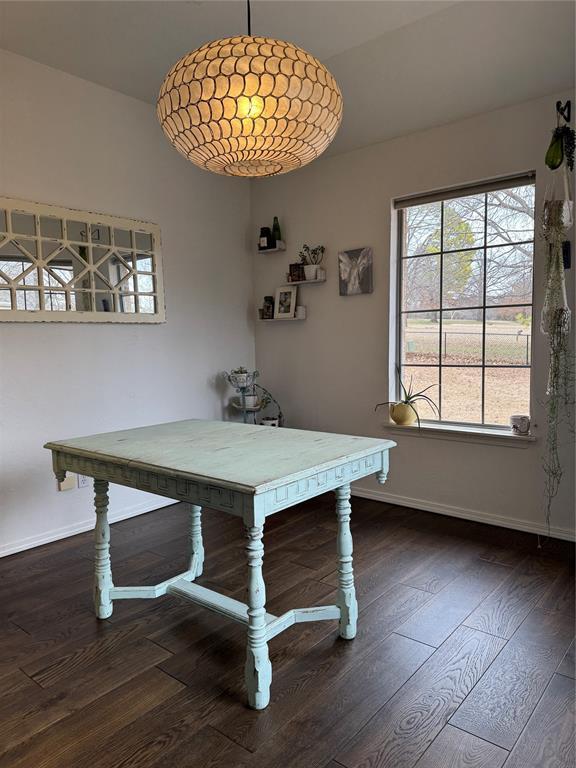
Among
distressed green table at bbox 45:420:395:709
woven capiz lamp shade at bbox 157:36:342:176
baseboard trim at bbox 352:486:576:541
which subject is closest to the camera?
woven capiz lamp shade at bbox 157:36:342:176

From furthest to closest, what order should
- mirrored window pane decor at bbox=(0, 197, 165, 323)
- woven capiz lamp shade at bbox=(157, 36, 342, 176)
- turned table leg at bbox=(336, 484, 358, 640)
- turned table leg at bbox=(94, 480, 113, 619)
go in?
mirrored window pane decor at bbox=(0, 197, 165, 323) < turned table leg at bbox=(94, 480, 113, 619) < turned table leg at bbox=(336, 484, 358, 640) < woven capiz lamp shade at bbox=(157, 36, 342, 176)

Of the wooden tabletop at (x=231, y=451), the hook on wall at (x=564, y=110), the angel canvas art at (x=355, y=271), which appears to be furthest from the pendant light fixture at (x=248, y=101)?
the angel canvas art at (x=355, y=271)

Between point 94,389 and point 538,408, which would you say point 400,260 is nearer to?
point 538,408

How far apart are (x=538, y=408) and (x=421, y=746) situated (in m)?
2.00

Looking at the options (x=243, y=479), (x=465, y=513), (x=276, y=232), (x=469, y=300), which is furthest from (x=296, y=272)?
(x=243, y=479)

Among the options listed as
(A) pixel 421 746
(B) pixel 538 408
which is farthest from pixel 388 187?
(A) pixel 421 746

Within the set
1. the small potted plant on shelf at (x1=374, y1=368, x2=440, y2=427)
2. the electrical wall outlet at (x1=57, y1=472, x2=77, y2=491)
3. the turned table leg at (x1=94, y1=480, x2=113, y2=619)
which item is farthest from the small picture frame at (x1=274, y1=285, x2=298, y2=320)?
the turned table leg at (x1=94, y1=480, x2=113, y2=619)

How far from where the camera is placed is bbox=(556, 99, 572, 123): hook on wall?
2600 millimetres

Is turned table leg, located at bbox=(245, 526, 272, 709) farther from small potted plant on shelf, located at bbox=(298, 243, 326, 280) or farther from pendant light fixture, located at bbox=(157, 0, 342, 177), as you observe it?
small potted plant on shelf, located at bbox=(298, 243, 326, 280)

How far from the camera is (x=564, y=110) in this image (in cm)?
262

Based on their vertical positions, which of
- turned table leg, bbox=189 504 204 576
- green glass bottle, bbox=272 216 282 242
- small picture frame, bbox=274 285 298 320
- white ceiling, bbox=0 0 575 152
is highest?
white ceiling, bbox=0 0 575 152

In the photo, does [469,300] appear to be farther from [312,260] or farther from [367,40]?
[367,40]

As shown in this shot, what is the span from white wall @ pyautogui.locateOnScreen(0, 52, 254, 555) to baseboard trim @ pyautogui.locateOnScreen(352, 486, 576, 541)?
52.0 inches

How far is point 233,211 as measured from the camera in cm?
402
